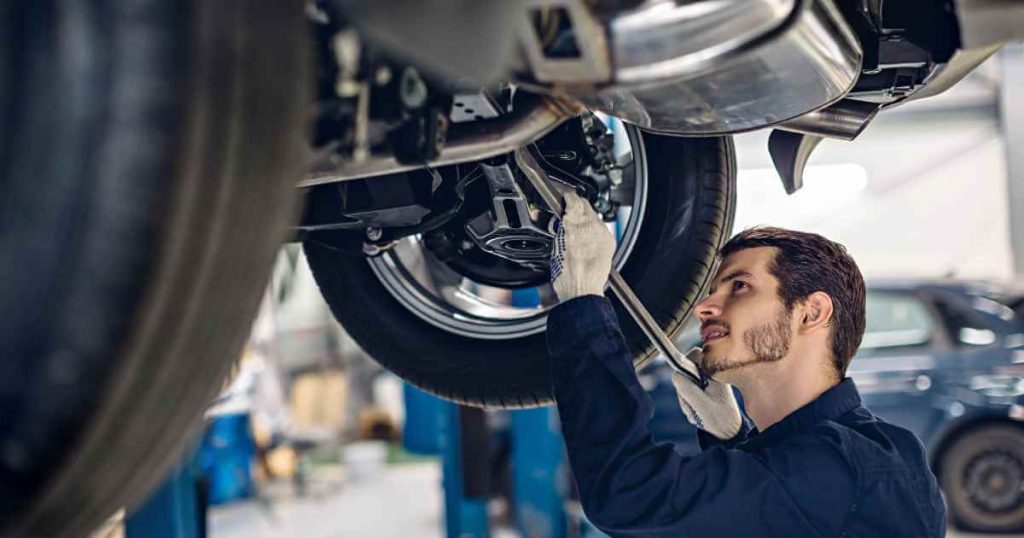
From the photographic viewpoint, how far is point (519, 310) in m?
1.75

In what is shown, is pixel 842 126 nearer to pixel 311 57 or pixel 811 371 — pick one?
pixel 811 371

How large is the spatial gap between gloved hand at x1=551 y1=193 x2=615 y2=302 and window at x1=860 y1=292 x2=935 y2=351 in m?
3.44

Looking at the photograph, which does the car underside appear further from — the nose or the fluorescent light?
the fluorescent light

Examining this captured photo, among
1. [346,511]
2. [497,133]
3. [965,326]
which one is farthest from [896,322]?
[497,133]

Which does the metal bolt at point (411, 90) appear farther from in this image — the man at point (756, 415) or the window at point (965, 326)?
the window at point (965, 326)

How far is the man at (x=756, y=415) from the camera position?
4.29 feet

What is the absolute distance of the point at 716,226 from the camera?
5.20ft

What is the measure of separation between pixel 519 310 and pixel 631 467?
1.65 ft

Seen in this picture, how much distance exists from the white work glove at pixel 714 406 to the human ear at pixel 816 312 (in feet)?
0.70

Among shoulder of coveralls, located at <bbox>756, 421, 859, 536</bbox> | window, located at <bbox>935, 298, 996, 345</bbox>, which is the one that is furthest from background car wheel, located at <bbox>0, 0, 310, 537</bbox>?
window, located at <bbox>935, 298, 996, 345</bbox>

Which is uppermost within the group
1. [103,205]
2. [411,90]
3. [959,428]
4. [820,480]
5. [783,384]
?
[411,90]

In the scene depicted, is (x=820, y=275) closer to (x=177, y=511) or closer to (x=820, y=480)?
(x=820, y=480)

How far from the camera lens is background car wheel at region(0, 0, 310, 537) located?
682mm

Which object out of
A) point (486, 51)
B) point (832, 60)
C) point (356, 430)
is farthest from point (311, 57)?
point (356, 430)
